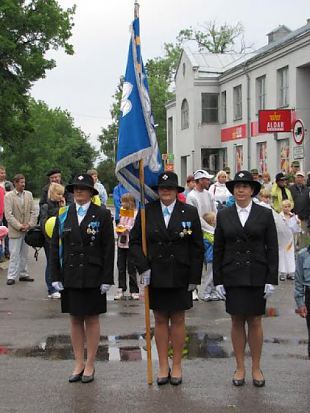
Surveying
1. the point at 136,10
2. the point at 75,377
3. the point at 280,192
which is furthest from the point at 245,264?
the point at 280,192

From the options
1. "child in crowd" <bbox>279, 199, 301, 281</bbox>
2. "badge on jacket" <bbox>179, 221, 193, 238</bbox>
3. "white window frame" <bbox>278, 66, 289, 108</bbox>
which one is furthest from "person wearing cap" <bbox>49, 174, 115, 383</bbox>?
"white window frame" <bbox>278, 66, 289, 108</bbox>

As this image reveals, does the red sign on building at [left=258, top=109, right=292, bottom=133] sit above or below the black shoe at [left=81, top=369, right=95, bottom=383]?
above

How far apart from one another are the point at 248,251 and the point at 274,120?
811 inches

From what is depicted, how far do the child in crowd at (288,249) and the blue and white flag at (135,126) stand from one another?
636 cm

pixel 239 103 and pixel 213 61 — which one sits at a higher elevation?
pixel 213 61

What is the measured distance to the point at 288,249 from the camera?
A: 12523mm

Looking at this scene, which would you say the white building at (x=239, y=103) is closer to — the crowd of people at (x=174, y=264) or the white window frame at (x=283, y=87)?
the white window frame at (x=283, y=87)

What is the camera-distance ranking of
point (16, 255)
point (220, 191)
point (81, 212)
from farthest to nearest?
point (220, 191), point (16, 255), point (81, 212)

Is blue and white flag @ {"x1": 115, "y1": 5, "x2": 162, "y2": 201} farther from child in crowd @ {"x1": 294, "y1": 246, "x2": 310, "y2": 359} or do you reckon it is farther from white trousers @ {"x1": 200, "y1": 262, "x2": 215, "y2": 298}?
white trousers @ {"x1": 200, "y1": 262, "x2": 215, "y2": 298}

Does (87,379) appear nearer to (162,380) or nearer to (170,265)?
(162,380)

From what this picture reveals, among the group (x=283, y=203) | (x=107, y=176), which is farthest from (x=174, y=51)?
(x=283, y=203)

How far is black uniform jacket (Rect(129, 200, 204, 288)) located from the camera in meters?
6.23

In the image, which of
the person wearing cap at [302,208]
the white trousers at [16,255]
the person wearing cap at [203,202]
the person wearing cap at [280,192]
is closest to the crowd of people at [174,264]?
the person wearing cap at [203,202]

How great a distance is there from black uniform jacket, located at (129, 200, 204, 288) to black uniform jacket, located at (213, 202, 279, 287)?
216 mm
